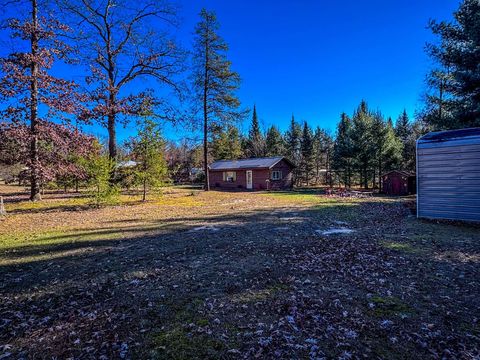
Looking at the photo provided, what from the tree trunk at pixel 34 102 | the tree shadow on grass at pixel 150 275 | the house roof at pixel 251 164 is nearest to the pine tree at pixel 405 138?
the house roof at pixel 251 164

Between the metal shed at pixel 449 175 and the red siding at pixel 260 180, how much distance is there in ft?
63.1

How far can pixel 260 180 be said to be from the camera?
95.7ft

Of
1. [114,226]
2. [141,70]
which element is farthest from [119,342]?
[141,70]

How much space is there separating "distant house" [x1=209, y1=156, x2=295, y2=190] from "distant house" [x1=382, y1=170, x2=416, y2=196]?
10.7m

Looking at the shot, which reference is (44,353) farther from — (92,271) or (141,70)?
(141,70)

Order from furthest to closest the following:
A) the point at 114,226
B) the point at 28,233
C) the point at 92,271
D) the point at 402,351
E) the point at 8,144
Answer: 1. the point at 8,144
2. the point at 114,226
3. the point at 28,233
4. the point at 92,271
5. the point at 402,351

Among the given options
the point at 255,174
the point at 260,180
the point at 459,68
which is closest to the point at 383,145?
the point at 260,180

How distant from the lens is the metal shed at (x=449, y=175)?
871 cm

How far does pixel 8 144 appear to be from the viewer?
504 inches

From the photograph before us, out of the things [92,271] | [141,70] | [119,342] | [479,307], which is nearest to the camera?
[119,342]

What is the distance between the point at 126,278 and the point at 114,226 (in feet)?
16.6

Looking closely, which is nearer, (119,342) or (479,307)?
(119,342)

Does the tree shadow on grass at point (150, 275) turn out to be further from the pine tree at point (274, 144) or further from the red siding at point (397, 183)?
the pine tree at point (274, 144)

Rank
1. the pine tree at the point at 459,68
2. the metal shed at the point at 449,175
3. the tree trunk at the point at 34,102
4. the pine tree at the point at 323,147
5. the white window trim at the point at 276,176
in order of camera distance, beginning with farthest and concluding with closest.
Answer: the pine tree at the point at 323,147
the white window trim at the point at 276,176
the tree trunk at the point at 34,102
the pine tree at the point at 459,68
the metal shed at the point at 449,175
